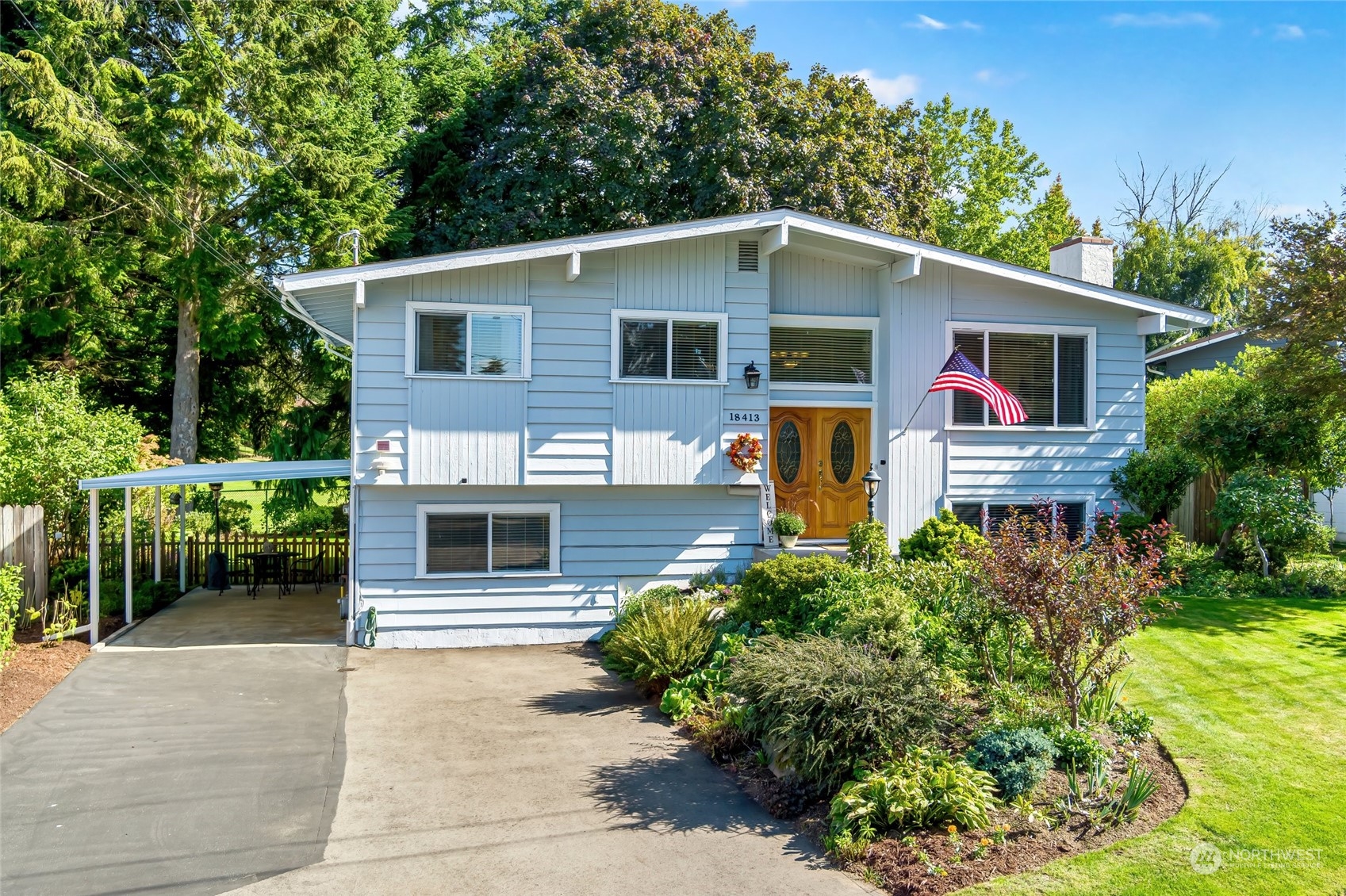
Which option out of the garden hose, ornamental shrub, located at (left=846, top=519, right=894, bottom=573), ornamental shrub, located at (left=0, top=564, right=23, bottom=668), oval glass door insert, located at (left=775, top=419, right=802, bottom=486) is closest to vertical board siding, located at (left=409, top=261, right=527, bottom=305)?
the garden hose

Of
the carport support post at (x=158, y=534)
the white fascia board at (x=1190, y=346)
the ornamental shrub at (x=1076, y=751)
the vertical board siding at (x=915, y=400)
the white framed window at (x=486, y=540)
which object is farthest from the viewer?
the white fascia board at (x=1190, y=346)

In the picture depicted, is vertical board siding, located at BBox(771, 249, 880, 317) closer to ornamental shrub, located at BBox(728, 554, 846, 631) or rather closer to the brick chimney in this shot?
the brick chimney

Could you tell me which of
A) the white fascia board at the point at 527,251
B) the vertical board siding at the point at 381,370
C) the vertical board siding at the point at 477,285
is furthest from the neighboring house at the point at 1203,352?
the vertical board siding at the point at 381,370

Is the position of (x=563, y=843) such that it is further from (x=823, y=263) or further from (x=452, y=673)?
(x=823, y=263)

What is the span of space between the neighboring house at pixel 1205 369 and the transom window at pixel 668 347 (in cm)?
845

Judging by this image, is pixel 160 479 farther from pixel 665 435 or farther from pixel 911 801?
pixel 911 801

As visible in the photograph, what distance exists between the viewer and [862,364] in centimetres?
1381

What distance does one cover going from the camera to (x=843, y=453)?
14.0 meters

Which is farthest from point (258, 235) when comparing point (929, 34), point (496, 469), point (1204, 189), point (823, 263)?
point (1204, 189)

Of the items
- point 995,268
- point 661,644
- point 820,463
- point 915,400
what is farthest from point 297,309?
point 995,268

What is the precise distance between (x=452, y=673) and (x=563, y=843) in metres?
5.17

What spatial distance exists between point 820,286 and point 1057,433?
4.34 m

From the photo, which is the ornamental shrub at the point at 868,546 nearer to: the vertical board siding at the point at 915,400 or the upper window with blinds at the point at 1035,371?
the vertical board siding at the point at 915,400

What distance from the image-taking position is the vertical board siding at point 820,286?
13570mm
